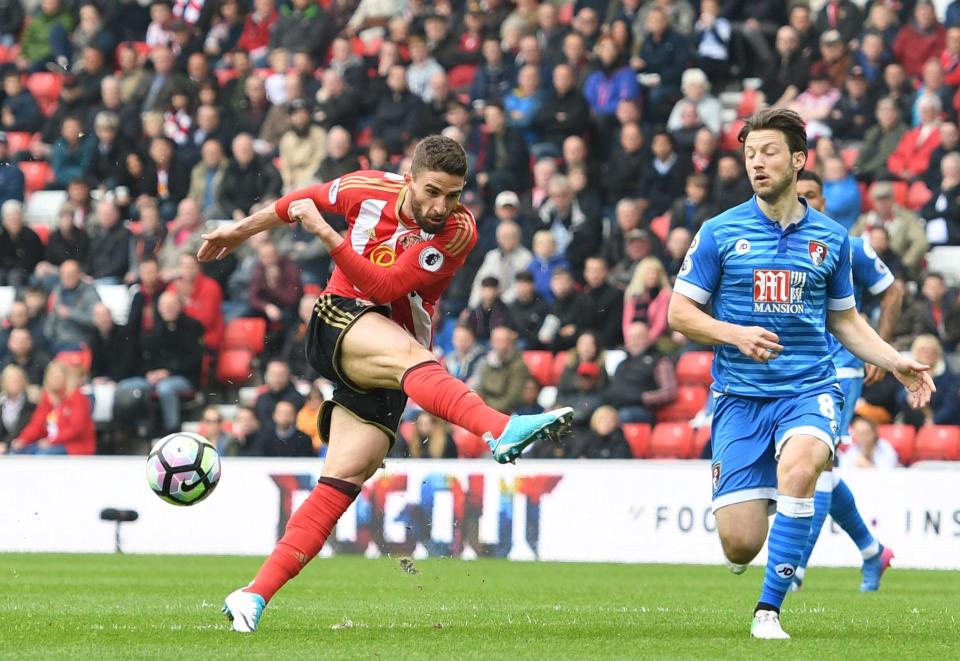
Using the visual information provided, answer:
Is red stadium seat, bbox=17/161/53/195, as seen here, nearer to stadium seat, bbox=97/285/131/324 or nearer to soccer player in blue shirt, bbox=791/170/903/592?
stadium seat, bbox=97/285/131/324

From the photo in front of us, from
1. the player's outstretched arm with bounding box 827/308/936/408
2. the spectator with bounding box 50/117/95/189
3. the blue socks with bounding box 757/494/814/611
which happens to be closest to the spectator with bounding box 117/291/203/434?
the spectator with bounding box 50/117/95/189

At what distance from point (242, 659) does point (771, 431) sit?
261cm

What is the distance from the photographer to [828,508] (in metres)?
10.3

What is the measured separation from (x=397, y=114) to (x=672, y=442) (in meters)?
5.79

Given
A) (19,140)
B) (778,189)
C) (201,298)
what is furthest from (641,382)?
(19,140)

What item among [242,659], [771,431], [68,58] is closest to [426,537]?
[771,431]

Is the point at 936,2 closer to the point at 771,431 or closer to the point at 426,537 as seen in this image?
the point at 426,537

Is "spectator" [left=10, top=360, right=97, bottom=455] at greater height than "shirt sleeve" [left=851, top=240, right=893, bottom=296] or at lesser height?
lesser

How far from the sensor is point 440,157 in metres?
7.42

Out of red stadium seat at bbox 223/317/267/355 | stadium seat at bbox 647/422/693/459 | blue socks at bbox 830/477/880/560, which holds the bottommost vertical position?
stadium seat at bbox 647/422/693/459

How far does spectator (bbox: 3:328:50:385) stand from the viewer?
1838 centimetres

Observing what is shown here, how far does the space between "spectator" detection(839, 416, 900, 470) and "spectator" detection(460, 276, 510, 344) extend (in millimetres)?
3843

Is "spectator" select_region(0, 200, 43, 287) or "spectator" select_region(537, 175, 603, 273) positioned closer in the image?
"spectator" select_region(537, 175, 603, 273)

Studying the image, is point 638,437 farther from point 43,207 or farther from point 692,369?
point 43,207
